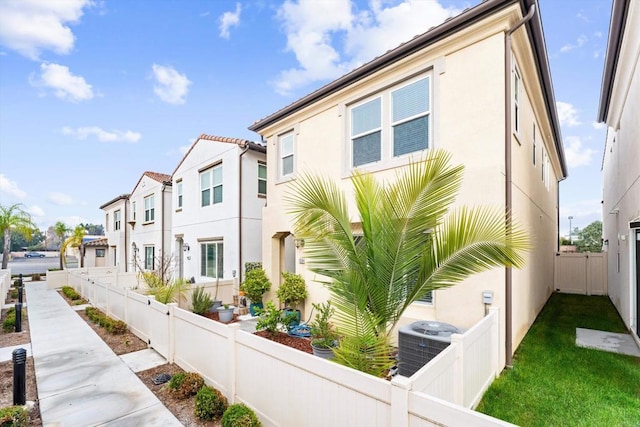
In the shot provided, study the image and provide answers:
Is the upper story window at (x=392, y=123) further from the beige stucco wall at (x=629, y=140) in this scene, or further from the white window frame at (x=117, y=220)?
the white window frame at (x=117, y=220)

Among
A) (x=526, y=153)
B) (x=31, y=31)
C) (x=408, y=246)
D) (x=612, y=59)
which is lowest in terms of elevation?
(x=408, y=246)

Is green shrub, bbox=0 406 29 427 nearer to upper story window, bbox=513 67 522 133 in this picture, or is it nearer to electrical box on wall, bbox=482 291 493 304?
electrical box on wall, bbox=482 291 493 304

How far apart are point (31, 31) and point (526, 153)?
14565 millimetres

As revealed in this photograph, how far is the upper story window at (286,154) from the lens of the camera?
9922 millimetres

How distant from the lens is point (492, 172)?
222 inches

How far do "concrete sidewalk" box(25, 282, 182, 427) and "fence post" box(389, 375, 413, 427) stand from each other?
10.7ft

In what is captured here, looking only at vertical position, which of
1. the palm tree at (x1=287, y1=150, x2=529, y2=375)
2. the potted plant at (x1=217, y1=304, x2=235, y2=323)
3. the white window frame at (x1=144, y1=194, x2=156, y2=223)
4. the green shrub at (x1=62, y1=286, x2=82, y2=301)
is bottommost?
the green shrub at (x1=62, y1=286, x2=82, y2=301)

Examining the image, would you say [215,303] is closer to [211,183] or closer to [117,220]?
[211,183]

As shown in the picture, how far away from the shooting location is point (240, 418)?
→ 12.8ft

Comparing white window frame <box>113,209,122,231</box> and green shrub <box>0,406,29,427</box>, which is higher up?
white window frame <box>113,209,122,231</box>

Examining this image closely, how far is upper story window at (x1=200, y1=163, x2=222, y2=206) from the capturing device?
533 inches

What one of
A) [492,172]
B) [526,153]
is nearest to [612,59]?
[526,153]

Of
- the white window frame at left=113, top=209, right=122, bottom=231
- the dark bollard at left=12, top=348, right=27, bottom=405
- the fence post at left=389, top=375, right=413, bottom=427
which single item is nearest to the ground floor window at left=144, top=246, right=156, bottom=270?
the white window frame at left=113, top=209, right=122, bottom=231

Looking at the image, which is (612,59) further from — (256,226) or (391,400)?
(256,226)
